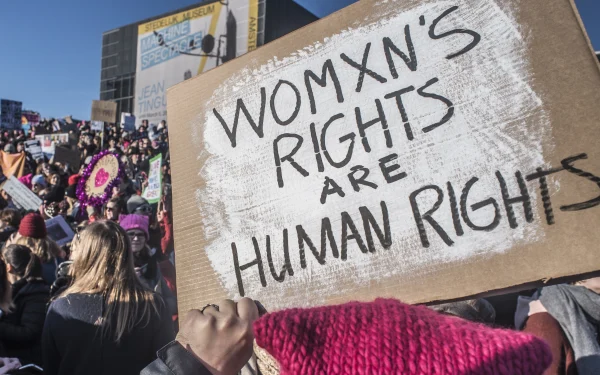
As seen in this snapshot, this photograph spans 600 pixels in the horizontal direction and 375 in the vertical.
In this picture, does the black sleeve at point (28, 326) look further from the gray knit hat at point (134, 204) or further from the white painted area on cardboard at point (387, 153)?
the gray knit hat at point (134, 204)

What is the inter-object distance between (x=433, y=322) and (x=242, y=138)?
821 mm

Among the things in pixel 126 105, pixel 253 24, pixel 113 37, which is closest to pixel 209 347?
pixel 253 24

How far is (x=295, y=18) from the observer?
81.0ft

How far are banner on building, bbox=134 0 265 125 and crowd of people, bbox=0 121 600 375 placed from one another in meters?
19.2

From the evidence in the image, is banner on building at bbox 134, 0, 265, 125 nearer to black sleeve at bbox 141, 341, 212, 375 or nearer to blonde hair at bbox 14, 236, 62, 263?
blonde hair at bbox 14, 236, 62, 263

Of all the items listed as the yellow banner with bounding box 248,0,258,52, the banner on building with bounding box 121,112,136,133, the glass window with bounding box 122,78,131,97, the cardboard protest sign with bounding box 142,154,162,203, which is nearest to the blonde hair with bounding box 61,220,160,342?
the cardboard protest sign with bounding box 142,154,162,203

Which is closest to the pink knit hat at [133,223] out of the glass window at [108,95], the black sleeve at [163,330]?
the black sleeve at [163,330]

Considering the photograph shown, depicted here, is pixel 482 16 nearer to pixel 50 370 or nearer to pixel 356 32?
pixel 356 32

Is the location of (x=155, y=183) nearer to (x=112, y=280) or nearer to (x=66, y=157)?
(x=112, y=280)

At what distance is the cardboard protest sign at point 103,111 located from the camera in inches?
606

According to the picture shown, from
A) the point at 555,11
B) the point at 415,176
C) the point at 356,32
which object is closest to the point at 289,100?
the point at 356,32

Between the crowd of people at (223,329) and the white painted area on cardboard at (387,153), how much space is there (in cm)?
20

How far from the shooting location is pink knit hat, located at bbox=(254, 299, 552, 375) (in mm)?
657

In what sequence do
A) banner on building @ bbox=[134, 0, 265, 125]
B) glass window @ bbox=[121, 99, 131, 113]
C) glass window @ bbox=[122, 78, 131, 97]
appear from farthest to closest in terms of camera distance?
glass window @ bbox=[122, 78, 131, 97]
glass window @ bbox=[121, 99, 131, 113]
banner on building @ bbox=[134, 0, 265, 125]
